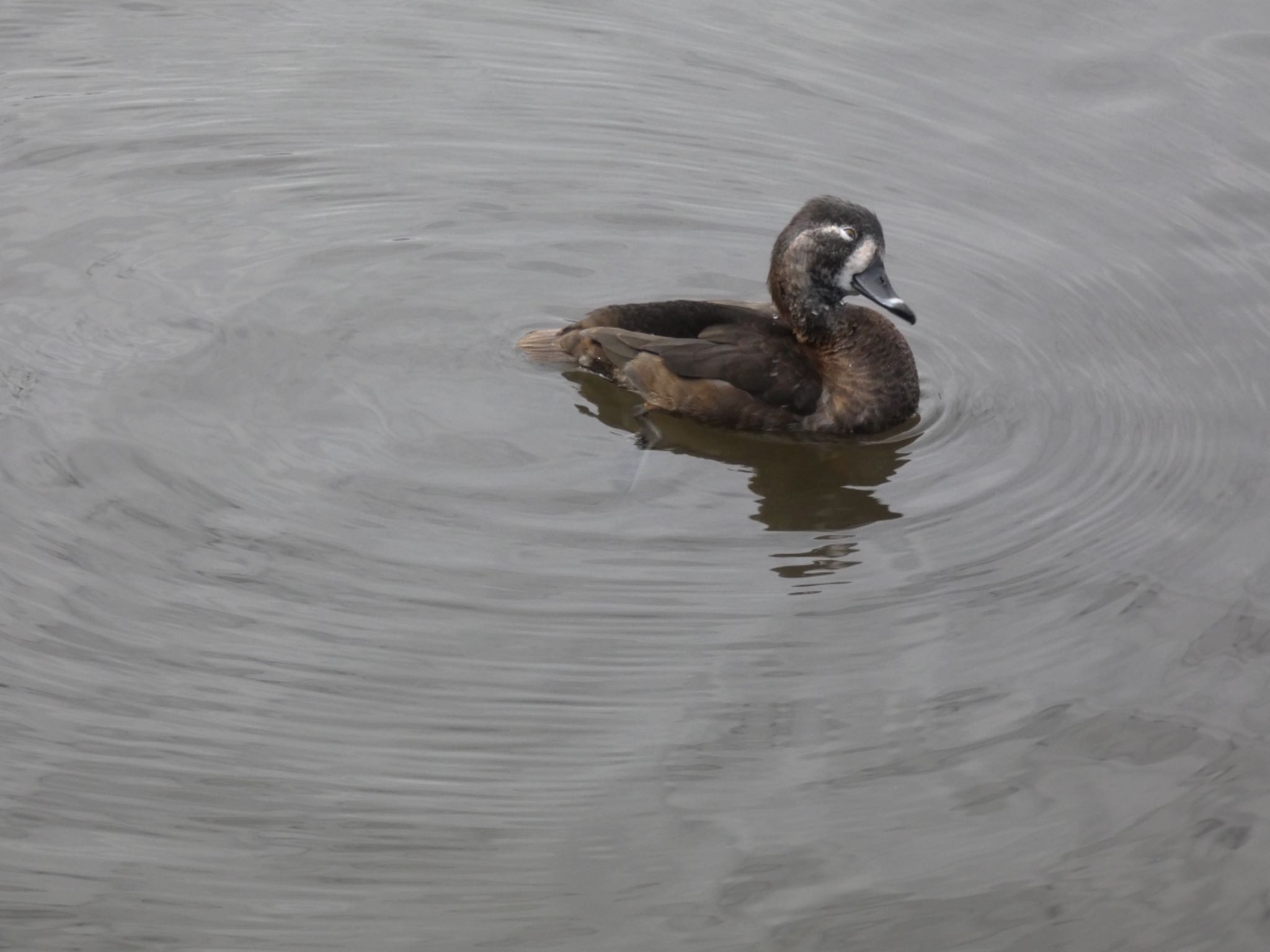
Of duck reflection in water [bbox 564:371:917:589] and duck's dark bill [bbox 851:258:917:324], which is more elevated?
duck's dark bill [bbox 851:258:917:324]

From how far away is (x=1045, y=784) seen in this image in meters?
5.21

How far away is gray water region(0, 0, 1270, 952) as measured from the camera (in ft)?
15.9

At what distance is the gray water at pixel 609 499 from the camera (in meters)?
4.86

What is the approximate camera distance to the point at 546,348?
768 centimetres

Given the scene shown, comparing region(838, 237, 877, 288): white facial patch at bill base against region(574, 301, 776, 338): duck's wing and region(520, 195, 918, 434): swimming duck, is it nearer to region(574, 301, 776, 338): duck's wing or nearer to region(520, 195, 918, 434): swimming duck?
region(520, 195, 918, 434): swimming duck

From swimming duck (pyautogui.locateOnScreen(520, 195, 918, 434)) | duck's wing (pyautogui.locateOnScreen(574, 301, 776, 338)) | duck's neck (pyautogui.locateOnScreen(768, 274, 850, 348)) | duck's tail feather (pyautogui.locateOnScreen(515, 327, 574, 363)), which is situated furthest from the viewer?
duck's tail feather (pyautogui.locateOnScreen(515, 327, 574, 363))

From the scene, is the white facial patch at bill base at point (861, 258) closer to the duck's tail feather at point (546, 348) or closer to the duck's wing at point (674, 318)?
the duck's wing at point (674, 318)

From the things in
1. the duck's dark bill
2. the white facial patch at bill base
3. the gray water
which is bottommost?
the gray water

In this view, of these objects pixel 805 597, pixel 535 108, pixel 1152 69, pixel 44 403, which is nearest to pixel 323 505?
pixel 44 403

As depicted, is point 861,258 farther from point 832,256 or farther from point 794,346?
point 794,346

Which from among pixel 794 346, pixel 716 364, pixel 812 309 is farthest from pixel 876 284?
pixel 716 364

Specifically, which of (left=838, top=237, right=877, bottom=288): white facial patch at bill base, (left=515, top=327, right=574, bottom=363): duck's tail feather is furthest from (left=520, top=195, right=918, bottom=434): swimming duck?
(left=515, top=327, right=574, bottom=363): duck's tail feather

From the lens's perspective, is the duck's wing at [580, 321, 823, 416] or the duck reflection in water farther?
the duck's wing at [580, 321, 823, 416]

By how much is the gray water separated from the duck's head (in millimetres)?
588
